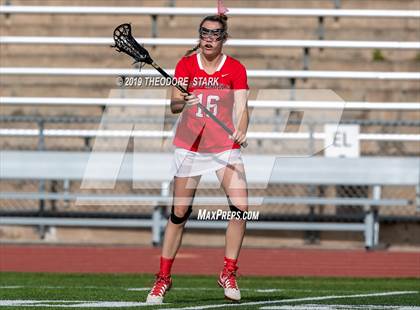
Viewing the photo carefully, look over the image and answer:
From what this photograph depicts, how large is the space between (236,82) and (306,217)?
22.5ft

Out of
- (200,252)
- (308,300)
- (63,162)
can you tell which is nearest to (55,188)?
(63,162)

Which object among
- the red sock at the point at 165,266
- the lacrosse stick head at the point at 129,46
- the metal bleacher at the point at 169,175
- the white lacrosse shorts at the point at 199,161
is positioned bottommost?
the red sock at the point at 165,266

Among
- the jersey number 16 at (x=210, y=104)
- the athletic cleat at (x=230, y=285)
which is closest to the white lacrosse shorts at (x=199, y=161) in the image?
the jersey number 16 at (x=210, y=104)

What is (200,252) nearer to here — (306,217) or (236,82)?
(306,217)

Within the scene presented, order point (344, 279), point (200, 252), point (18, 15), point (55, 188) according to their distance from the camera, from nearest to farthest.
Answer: point (344, 279) → point (200, 252) → point (55, 188) → point (18, 15)

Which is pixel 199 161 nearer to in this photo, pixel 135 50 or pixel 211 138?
pixel 211 138

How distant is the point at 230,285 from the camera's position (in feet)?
22.4

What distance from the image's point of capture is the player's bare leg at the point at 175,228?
681cm

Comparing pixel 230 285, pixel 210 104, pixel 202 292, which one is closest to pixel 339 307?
pixel 230 285

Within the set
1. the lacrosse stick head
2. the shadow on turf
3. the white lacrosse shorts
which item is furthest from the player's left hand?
the shadow on turf

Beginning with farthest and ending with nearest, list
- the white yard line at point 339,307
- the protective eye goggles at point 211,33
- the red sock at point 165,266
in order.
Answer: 1. the red sock at point 165,266
2. the protective eye goggles at point 211,33
3. the white yard line at point 339,307

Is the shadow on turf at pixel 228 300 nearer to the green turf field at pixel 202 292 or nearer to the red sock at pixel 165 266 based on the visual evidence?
the green turf field at pixel 202 292

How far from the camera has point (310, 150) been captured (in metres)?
13.8

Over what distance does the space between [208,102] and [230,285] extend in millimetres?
1119
